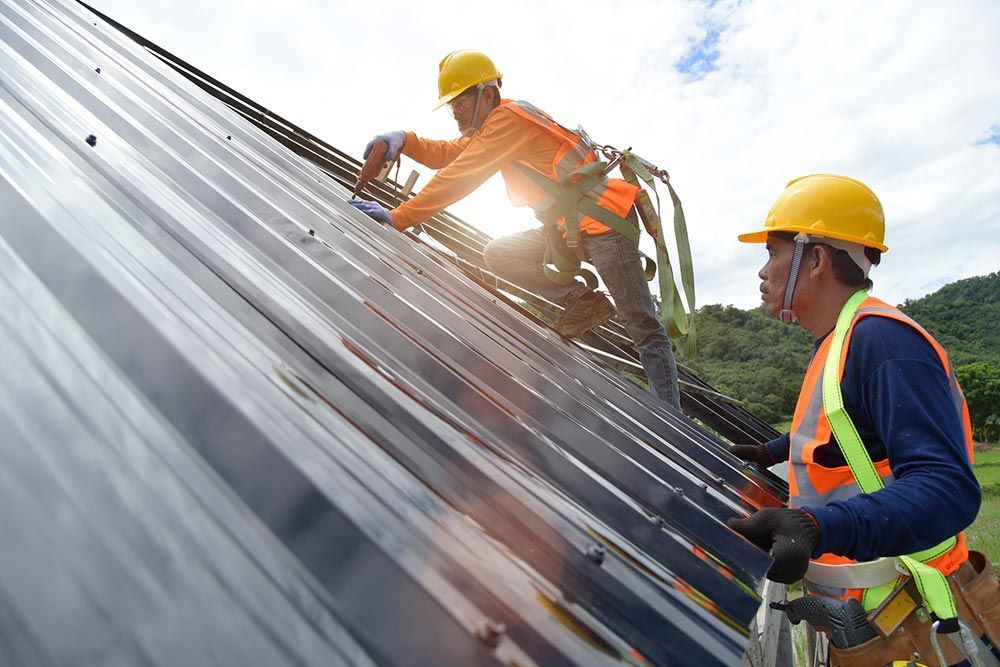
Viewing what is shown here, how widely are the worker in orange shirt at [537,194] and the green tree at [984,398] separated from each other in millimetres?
55711

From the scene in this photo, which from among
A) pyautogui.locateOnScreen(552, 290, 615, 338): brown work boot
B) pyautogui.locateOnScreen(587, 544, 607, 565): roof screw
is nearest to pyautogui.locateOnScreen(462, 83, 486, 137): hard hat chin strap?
pyautogui.locateOnScreen(552, 290, 615, 338): brown work boot

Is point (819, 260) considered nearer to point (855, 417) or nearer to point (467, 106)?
point (855, 417)

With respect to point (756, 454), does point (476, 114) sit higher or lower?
higher

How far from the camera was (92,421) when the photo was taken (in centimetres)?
81

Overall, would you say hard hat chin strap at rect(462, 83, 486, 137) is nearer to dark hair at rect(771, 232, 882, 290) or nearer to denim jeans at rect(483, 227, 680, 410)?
→ denim jeans at rect(483, 227, 680, 410)

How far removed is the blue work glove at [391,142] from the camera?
490 cm

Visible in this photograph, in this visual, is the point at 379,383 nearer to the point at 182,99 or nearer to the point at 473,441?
the point at 473,441

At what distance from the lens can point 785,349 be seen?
59.2m

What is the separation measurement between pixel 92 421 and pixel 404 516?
1.46ft

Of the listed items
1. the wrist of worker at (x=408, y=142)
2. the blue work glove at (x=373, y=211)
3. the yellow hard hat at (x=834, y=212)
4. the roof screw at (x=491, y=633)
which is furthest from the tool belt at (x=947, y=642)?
the wrist of worker at (x=408, y=142)

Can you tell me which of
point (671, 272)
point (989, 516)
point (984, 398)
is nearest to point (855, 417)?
point (671, 272)

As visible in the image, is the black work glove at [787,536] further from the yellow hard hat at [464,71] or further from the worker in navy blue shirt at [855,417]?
the yellow hard hat at [464,71]

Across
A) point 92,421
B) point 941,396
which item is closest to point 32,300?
point 92,421

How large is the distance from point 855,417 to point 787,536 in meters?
0.64
